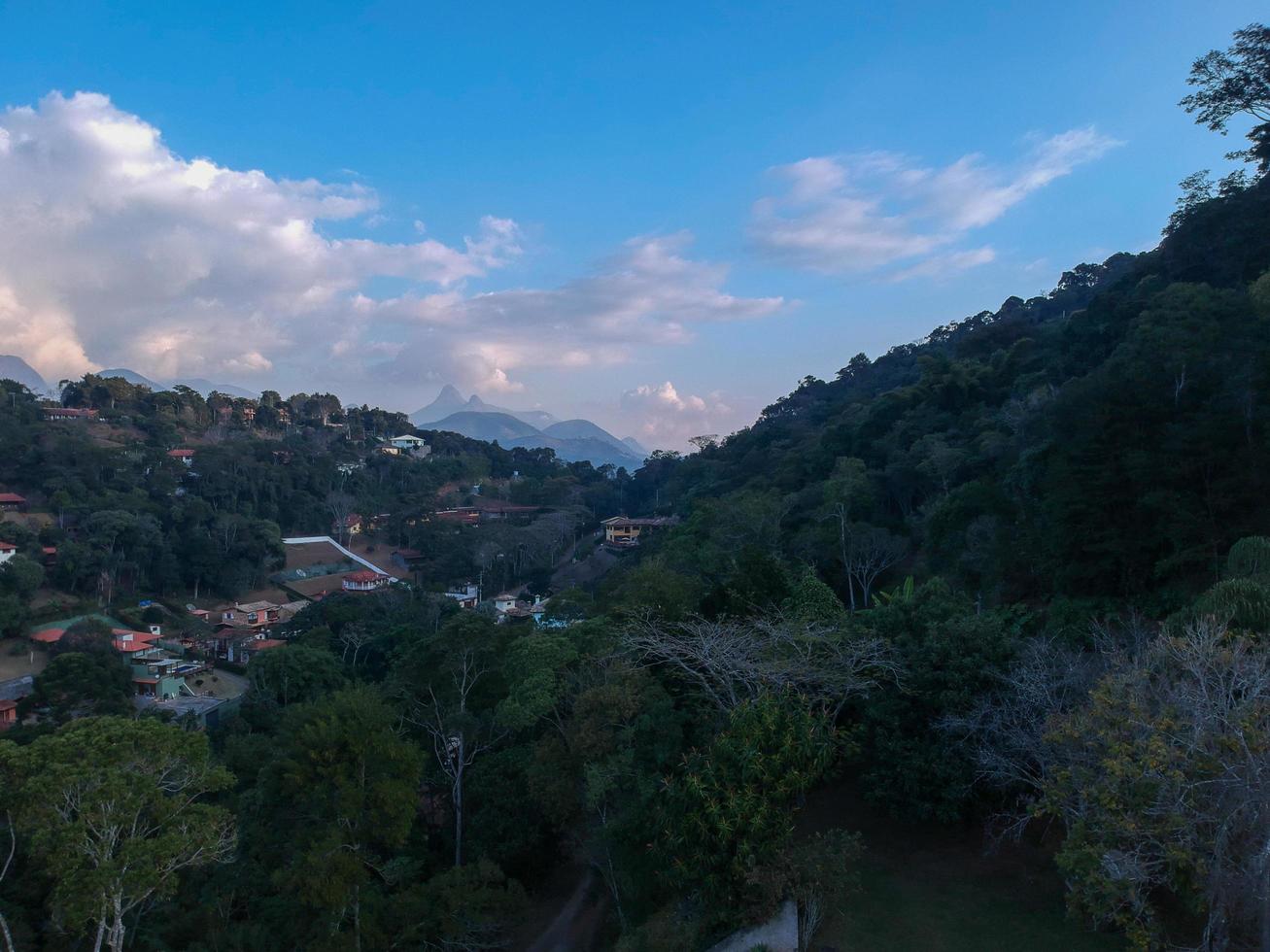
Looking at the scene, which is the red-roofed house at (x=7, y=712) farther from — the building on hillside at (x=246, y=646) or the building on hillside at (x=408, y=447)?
the building on hillside at (x=408, y=447)

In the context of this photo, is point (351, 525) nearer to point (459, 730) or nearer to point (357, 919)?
point (459, 730)

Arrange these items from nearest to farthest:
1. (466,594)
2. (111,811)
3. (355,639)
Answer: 1. (111,811)
2. (355,639)
3. (466,594)

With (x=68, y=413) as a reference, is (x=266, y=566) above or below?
below

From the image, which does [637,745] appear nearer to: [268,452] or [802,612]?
A: [802,612]

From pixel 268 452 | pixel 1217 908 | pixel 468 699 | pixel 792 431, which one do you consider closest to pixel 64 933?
pixel 468 699

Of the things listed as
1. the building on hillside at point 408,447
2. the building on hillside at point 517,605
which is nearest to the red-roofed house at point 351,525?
the building on hillside at point 408,447

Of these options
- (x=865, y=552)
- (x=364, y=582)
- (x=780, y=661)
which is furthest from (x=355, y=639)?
(x=780, y=661)

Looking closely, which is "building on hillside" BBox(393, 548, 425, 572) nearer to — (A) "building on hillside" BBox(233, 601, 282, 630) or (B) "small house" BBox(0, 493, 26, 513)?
(A) "building on hillside" BBox(233, 601, 282, 630)
